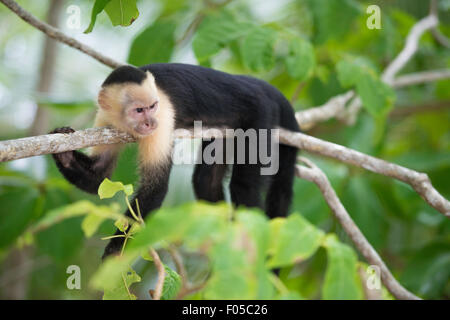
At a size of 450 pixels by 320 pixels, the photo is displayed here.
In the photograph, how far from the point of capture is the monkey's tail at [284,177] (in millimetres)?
2602

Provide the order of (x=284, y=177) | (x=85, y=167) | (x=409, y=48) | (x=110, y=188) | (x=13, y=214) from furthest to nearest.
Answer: (x=409, y=48) → (x=13, y=214) → (x=284, y=177) → (x=85, y=167) → (x=110, y=188)

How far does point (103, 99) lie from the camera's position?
216cm

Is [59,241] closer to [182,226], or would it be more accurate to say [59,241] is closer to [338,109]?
[338,109]

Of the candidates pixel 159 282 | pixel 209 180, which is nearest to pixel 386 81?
pixel 209 180

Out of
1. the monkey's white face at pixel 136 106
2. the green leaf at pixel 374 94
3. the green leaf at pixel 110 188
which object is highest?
the green leaf at pixel 374 94

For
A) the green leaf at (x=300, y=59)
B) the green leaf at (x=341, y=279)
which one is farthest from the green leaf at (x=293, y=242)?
the green leaf at (x=300, y=59)

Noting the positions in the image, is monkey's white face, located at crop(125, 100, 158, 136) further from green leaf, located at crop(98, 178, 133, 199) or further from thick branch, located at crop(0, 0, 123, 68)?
green leaf, located at crop(98, 178, 133, 199)

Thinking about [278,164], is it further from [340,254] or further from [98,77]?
[98,77]

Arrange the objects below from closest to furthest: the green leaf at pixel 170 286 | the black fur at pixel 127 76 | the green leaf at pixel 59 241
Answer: the green leaf at pixel 170 286, the black fur at pixel 127 76, the green leaf at pixel 59 241

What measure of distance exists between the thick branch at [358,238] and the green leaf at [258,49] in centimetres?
66

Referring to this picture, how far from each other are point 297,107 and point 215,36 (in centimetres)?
232

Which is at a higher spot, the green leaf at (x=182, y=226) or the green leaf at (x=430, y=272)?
the green leaf at (x=182, y=226)

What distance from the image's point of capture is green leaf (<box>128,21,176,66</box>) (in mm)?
3045

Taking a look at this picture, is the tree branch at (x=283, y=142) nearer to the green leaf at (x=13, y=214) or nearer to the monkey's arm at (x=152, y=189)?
the monkey's arm at (x=152, y=189)
